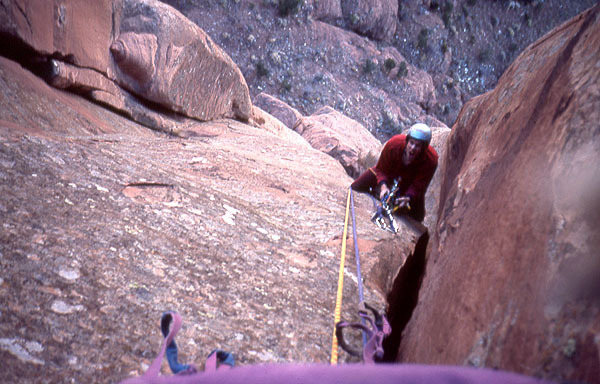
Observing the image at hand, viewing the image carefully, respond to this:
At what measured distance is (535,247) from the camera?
3.00 feet

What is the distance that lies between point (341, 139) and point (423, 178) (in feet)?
22.3

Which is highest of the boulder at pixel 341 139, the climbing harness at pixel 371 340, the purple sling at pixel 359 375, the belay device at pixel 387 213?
the purple sling at pixel 359 375

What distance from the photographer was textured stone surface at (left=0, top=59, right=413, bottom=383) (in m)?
1.04

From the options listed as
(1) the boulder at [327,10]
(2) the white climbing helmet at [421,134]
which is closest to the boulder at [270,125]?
(2) the white climbing helmet at [421,134]

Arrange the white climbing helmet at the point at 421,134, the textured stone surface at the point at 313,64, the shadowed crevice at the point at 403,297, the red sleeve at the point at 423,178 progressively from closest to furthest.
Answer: the shadowed crevice at the point at 403,297
the white climbing helmet at the point at 421,134
the red sleeve at the point at 423,178
the textured stone surface at the point at 313,64

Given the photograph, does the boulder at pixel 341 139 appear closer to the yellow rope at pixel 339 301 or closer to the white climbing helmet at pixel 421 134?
the white climbing helmet at pixel 421 134

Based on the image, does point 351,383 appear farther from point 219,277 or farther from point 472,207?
point 472,207

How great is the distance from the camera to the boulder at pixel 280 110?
477 inches


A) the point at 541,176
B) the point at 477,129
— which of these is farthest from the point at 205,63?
the point at 541,176

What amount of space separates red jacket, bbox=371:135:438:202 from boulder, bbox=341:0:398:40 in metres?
27.4

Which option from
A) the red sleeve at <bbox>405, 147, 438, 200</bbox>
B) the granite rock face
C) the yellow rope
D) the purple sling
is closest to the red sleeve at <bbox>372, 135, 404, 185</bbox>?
the red sleeve at <bbox>405, 147, 438, 200</bbox>

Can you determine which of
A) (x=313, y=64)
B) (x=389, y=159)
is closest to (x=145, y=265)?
(x=389, y=159)

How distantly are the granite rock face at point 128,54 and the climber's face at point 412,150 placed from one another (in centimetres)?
392

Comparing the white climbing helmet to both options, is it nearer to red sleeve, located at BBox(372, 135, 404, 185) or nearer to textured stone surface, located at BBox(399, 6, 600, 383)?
red sleeve, located at BBox(372, 135, 404, 185)
